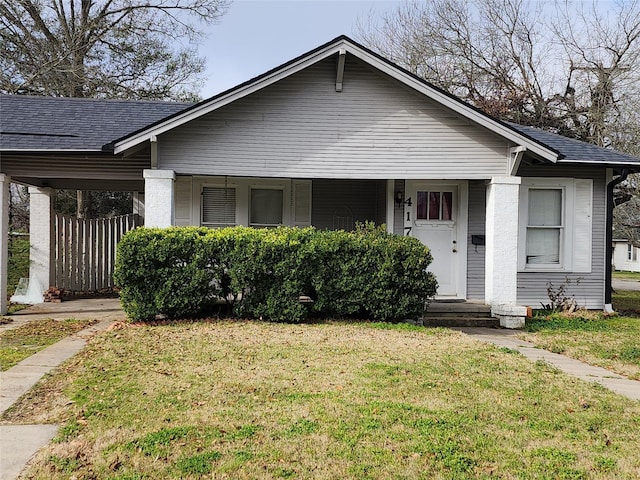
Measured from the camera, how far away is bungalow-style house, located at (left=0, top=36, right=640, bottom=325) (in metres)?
9.54

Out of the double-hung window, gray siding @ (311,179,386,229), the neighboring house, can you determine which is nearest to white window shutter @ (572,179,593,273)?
the double-hung window

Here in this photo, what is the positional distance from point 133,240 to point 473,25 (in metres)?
20.4

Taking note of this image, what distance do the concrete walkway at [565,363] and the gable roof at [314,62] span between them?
336 cm

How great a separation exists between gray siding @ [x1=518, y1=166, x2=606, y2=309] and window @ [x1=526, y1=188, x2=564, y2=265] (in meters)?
0.34

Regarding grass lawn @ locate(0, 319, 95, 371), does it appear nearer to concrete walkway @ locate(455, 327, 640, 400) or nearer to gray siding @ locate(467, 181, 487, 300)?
concrete walkway @ locate(455, 327, 640, 400)

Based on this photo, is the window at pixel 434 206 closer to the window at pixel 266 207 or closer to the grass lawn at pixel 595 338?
the grass lawn at pixel 595 338

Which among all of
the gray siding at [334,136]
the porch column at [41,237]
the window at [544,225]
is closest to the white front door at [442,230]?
the gray siding at [334,136]

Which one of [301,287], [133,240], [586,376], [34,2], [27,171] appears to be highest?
[34,2]

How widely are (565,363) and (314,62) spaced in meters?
6.18

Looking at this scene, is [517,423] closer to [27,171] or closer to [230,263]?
[230,263]

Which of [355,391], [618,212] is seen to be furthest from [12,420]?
[618,212]

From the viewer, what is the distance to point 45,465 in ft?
11.4

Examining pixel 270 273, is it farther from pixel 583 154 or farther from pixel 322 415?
pixel 583 154

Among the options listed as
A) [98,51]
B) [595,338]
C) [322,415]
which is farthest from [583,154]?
[98,51]
